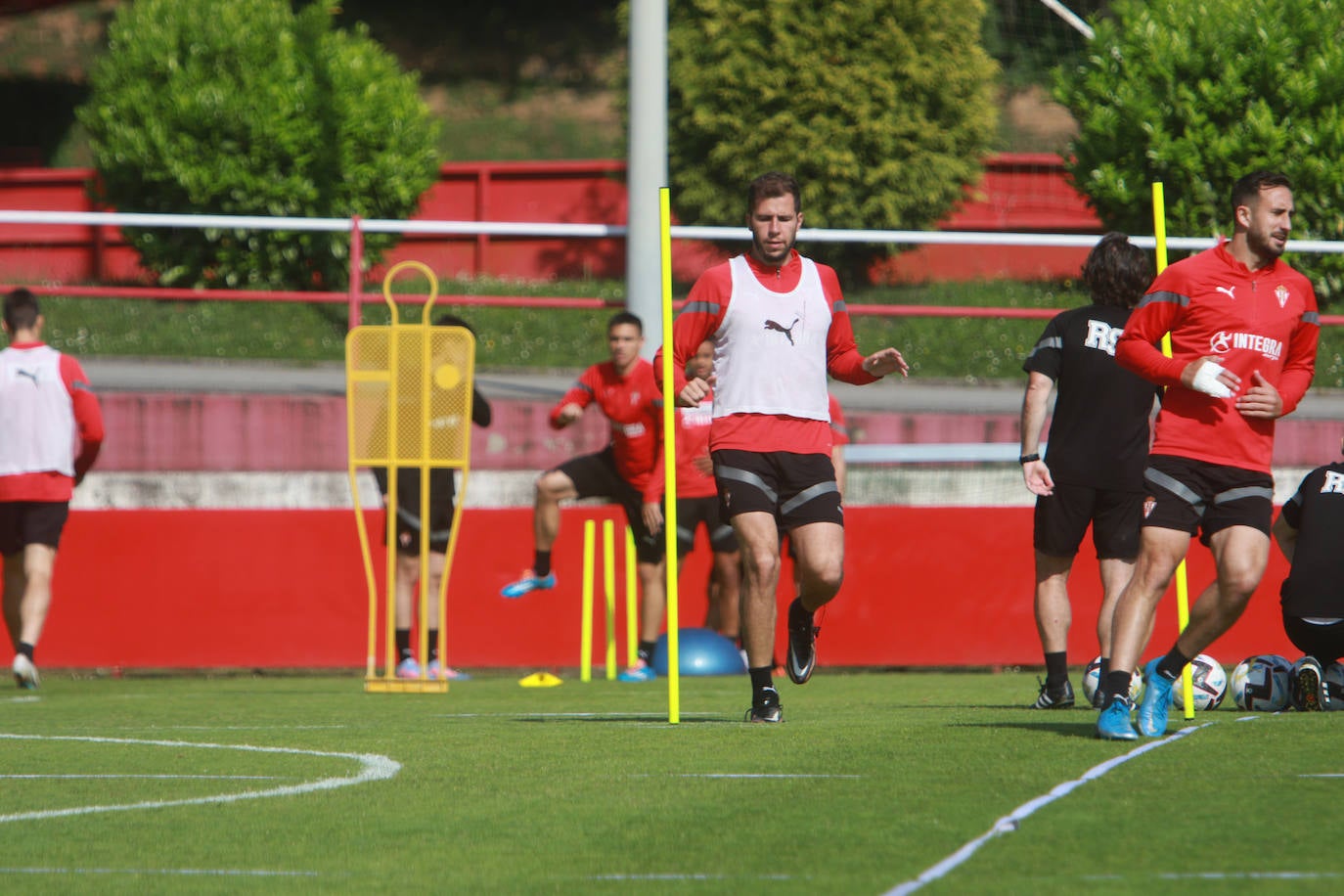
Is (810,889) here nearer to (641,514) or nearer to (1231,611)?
(1231,611)

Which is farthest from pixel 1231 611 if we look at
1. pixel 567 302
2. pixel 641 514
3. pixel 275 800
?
pixel 567 302

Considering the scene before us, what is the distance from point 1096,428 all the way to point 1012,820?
400 cm

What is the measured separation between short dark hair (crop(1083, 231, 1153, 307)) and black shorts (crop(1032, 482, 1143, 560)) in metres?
0.82

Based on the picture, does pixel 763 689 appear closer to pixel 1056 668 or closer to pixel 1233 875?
pixel 1056 668

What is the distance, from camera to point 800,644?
725 cm

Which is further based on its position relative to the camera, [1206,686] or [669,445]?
[1206,686]

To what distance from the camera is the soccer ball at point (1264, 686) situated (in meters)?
7.95

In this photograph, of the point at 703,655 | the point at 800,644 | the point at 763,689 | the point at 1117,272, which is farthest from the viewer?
the point at 703,655

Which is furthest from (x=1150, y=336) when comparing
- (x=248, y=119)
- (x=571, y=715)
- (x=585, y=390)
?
(x=248, y=119)

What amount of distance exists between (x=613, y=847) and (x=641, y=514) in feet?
24.9

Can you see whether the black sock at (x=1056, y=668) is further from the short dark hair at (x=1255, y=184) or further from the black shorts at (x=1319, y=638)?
the short dark hair at (x=1255, y=184)

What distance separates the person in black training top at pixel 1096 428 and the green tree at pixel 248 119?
16.6 m

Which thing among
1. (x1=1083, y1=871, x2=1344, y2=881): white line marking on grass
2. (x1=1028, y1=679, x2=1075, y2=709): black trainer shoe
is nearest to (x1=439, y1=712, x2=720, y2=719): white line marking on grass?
(x1=1028, y1=679, x2=1075, y2=709): black trainer shoe

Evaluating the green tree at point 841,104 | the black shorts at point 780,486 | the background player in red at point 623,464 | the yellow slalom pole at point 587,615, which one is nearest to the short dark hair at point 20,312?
the background player in red at point 623,464
